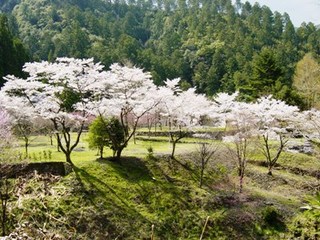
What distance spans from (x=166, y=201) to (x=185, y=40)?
94.3m

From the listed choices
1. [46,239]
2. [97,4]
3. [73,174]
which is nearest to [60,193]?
[46,239]

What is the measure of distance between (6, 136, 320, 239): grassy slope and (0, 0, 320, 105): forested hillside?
744 inches

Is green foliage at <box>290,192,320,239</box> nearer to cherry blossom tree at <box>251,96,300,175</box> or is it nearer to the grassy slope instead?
the grassy slope

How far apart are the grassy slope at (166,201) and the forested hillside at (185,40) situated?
62.0ft

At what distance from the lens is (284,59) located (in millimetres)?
85438

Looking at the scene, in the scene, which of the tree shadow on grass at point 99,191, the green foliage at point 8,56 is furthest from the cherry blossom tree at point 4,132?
the green foliage at point 8,56

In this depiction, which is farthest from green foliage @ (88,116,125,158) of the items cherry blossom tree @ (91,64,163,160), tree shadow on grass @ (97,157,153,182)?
tree shadow on grass @ (97,157,153,182)

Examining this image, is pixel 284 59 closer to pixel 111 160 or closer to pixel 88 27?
pixel 88 27

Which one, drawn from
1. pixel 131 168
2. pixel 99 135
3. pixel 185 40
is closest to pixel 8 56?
pixel 99 135

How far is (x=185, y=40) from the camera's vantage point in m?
112

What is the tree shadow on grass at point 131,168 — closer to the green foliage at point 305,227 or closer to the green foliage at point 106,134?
the green foliage at point 106,134

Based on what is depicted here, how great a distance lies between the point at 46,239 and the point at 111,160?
71.4ft

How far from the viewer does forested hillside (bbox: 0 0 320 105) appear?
78.9 m

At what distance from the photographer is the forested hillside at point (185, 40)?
7888cm
